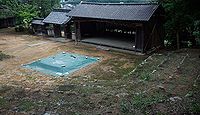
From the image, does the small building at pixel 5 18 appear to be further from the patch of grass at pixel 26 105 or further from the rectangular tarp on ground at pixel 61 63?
the patch of grass at pixel 26 105

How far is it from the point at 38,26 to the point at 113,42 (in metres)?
12.7

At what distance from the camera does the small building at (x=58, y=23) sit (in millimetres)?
29469

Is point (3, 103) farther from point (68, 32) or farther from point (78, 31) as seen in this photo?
point (68, 32)

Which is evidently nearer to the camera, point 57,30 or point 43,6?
point 57,30

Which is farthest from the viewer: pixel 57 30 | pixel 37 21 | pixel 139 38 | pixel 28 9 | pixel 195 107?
pixel 28 9

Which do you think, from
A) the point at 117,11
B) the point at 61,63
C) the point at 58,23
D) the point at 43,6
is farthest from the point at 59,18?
the point at 61,63

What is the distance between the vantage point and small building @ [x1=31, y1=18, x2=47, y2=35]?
32594mm

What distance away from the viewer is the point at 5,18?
38.8m

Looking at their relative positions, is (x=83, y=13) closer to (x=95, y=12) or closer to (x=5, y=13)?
(x=95, y=12)

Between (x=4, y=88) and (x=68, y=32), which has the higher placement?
(x=68, y=32)

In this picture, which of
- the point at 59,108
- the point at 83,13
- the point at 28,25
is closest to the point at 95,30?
the point at 83,13

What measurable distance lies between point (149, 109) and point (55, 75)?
1026cm

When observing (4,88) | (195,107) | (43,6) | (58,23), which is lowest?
(4,88)

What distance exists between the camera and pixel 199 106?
8.86 metres
